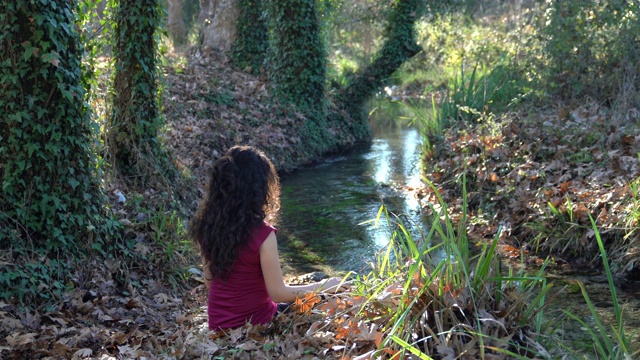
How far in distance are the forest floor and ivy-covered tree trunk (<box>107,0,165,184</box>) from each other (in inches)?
21.2

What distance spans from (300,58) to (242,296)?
11.0 meters

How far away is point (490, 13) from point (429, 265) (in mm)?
32951

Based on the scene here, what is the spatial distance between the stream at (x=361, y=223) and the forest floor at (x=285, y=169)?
20.7 inches

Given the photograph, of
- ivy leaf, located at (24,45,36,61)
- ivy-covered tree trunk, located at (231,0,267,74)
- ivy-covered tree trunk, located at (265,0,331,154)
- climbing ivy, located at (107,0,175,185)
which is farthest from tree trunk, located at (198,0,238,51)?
ivy leaf, located at (24,45,36,61)

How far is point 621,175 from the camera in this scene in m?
7.43

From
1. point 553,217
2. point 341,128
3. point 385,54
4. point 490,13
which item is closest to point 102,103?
point 553,217

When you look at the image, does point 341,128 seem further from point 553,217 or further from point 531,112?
point 553,217

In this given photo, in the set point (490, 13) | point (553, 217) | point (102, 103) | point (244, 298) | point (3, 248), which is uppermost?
point (490, 13)

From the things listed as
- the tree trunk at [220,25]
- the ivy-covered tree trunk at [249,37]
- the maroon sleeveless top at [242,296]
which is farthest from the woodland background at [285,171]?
the tree trunk at [220,25]

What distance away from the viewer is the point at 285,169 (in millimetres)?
12711

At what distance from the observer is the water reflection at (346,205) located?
7.70m

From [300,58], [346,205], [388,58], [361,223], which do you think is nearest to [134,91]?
[361,223]

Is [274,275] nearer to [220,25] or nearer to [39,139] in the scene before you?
[39,139]

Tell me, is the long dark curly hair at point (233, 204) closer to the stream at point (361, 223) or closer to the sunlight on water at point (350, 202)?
the stream at point (361, 223)
